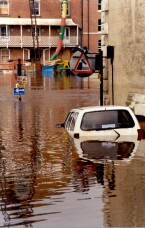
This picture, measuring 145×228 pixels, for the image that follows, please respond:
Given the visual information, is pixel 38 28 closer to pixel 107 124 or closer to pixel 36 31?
pixel 36 31

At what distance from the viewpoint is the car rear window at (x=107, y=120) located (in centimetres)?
1705

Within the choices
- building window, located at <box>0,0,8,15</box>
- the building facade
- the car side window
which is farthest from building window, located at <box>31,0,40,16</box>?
the car side window

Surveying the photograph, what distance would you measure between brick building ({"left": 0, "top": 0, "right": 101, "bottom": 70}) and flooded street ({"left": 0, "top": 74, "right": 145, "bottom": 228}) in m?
63.6

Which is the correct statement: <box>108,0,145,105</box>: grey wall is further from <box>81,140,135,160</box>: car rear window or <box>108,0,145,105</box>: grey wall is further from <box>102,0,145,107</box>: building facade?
<box>81,140,135,160</box>: car rear window

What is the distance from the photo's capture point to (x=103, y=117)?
56.2ft

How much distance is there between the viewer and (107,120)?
674 inches

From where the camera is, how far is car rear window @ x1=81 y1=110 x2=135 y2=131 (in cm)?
1705

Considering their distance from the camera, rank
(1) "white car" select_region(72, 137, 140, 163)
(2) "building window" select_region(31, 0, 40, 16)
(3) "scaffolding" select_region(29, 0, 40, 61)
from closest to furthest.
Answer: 1. (1) "white car" select_region(72, 137, 140, 163)
2. (3) "scaffolding" select_region(29, 0, 40, 61)
3. (2) "building window" select_region(31, 0, 40, 16)

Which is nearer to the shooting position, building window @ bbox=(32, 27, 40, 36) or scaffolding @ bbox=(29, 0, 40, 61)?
scaffolding @ bbox=(29, 0, 40, 61)

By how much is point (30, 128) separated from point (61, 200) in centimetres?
1366

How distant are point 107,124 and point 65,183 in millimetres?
4715

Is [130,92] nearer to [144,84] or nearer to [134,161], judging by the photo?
[144,84]

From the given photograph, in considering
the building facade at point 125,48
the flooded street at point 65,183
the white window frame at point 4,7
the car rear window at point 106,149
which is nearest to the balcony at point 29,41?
the white window frame at point 4,7

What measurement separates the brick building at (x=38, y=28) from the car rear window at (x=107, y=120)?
68160mm
